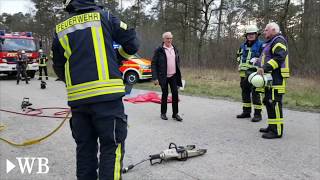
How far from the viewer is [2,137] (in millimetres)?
6371

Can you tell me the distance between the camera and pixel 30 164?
4.85 m

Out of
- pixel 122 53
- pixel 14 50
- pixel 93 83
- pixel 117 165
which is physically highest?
pixel 14 50

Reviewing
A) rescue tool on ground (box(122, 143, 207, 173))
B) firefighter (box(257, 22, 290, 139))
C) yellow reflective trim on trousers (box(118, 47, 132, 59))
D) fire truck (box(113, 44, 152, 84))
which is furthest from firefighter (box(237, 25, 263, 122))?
fire truck (box(113, 44, 152, 84))

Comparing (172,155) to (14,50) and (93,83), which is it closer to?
(93,83)

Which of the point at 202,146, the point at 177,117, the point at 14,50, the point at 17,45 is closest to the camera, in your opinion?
the point at 202,146

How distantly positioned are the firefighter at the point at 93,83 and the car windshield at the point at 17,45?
64.4 ft

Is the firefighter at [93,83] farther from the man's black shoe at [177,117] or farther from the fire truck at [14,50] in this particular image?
the fire truck at [14,50]

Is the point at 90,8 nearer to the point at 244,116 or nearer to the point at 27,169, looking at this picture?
the point at 27,169

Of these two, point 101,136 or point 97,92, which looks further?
point 101,136

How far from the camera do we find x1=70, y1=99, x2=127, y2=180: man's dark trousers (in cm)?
301

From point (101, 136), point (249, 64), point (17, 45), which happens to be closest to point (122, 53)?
point (101, 136)

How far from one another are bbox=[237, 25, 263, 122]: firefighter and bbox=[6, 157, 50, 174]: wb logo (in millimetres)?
4440

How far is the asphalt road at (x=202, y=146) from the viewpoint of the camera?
4.42 m

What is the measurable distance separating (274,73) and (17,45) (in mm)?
18977
